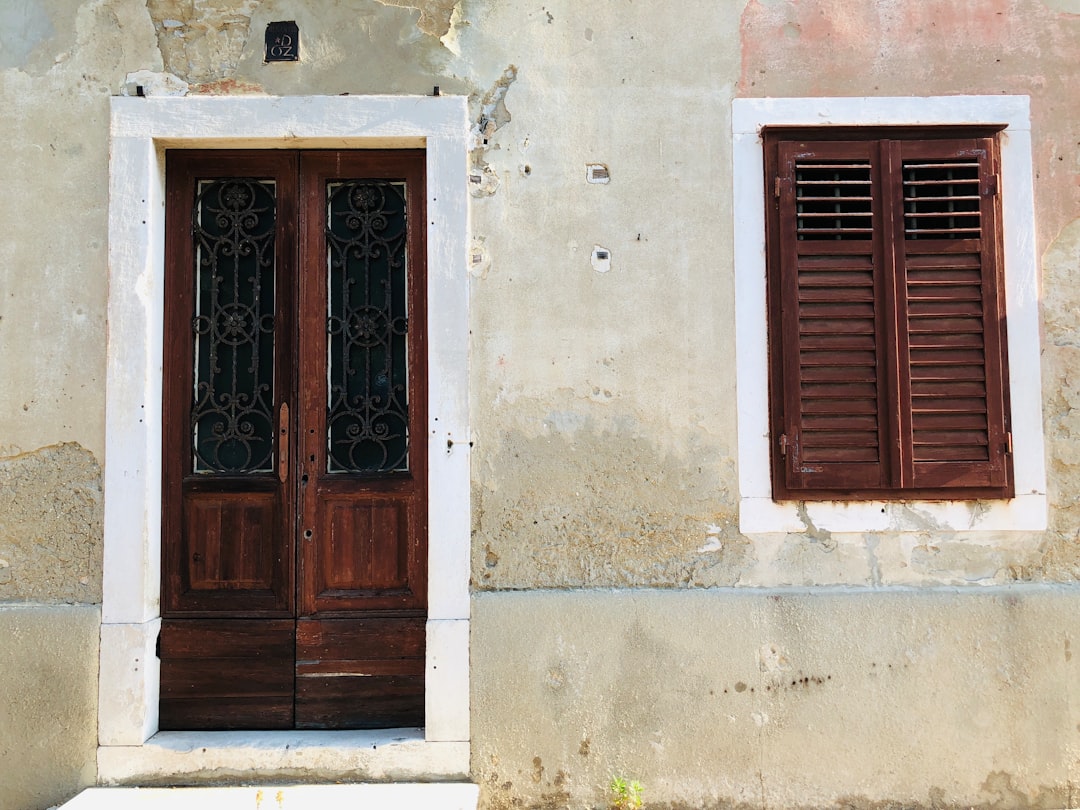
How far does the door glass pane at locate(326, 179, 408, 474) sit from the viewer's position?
11.3 feet

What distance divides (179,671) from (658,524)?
7.17ft

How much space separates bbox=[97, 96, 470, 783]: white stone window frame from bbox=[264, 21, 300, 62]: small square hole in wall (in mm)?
190

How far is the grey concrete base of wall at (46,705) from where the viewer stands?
10.4ft

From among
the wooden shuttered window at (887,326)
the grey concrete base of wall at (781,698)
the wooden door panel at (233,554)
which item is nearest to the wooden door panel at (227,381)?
the wooden door panel at (233,554)

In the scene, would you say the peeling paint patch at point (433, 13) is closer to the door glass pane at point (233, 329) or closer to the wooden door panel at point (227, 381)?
the wooden door panel at point (227, 381)

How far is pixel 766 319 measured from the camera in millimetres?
3346

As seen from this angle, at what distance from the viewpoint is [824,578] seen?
129 inches

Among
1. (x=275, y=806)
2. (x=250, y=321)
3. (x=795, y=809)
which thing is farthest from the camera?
(x=250, y=321)

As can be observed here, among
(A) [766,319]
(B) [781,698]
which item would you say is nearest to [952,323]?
(A) [766,319]

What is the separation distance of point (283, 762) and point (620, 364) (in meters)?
2.17

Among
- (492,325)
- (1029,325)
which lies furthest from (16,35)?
(1029,325)

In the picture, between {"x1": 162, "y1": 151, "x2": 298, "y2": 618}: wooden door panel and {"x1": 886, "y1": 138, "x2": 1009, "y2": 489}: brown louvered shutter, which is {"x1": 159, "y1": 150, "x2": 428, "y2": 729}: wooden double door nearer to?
{"x1": 162, "y1": 151, "x2": 298, "y2": 618}: wooden door panel

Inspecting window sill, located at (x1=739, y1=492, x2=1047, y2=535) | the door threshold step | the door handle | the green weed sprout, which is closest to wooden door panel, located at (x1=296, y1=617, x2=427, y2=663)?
the door threshold step

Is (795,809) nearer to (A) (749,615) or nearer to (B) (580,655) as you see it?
(A) (749,615)
